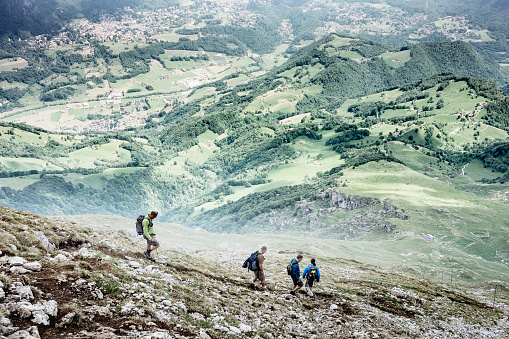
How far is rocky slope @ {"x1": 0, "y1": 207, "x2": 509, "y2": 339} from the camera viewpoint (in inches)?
770

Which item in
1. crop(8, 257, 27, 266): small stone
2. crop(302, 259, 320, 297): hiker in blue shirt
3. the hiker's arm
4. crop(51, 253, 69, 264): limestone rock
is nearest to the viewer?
crop(8, 257, 27, 266): small stone

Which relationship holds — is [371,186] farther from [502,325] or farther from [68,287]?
[68,287]

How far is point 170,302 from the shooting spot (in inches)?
970

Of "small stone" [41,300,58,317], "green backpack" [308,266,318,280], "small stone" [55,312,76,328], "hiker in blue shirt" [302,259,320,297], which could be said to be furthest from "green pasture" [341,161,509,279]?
"small stone" [41,300,58,317]

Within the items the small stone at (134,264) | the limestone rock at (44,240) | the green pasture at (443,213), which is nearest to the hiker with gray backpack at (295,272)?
the small stone at (134,264)

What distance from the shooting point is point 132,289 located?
2470 centimetres

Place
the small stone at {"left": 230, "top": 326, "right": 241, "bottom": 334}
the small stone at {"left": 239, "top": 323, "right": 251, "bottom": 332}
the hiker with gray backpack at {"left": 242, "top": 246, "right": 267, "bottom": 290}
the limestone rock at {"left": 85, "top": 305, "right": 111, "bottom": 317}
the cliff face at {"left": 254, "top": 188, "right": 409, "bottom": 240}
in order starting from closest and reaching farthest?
the limestone rock at {"left": 85, "top": 305, "right": 111, "bottom": 317} → the small stone at {"left": 230, "top": 326, "right": 241, "bottom": 334} → the small stone at {"left": 239, "top": 323, "right": 251, "bottom": 332} → the hiker with gray backpack at {"left": 242, "top": 246, "right": 267, "bottom": 290} → the cliff face at {"left": 254, "top": 188, "right": 409, "bottom": 240}

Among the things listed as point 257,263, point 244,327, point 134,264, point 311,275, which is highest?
point 257,263

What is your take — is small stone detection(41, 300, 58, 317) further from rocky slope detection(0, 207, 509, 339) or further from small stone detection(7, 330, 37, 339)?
small stone detection(7, 330, 37, 339)

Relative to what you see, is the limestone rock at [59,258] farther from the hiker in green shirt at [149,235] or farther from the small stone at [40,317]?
the hiker in green shirt at [149,235]

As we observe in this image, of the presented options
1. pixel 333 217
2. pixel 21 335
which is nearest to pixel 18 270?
pixel 21 335

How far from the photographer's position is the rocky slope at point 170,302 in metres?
19.5

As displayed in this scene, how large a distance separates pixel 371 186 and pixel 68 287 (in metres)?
153

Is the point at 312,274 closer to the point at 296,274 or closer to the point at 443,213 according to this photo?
the point at 296,274
